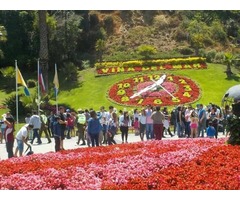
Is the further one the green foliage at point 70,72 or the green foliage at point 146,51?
the green foliage at point 146,51

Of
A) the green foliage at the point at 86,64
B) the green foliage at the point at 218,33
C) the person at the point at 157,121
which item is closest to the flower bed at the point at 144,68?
the green foliage at the point at 86,64

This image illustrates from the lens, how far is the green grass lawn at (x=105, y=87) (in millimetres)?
31987

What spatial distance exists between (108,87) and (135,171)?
2640 centimetres

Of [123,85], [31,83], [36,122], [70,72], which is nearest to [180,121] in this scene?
[36,122]

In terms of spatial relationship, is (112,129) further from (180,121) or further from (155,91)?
(155,91)

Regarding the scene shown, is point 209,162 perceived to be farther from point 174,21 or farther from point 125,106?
point 174,21

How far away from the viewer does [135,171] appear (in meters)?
8.40

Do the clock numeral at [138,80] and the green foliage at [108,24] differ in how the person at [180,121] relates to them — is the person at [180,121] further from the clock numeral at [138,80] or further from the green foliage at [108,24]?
the green foliage at [108,24]

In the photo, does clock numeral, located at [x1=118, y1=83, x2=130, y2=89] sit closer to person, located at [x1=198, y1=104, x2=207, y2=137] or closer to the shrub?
the shrub

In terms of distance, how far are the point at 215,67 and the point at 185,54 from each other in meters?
5.59

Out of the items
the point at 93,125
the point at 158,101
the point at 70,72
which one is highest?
the point at 93,125

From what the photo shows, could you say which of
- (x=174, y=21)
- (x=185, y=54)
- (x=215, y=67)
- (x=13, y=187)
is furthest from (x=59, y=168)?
(x=174, y=21)

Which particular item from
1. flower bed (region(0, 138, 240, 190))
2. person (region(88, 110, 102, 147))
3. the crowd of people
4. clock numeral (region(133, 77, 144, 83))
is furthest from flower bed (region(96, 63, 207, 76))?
flower bed (region(0, 138, 240, 190))

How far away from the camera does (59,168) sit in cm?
880
